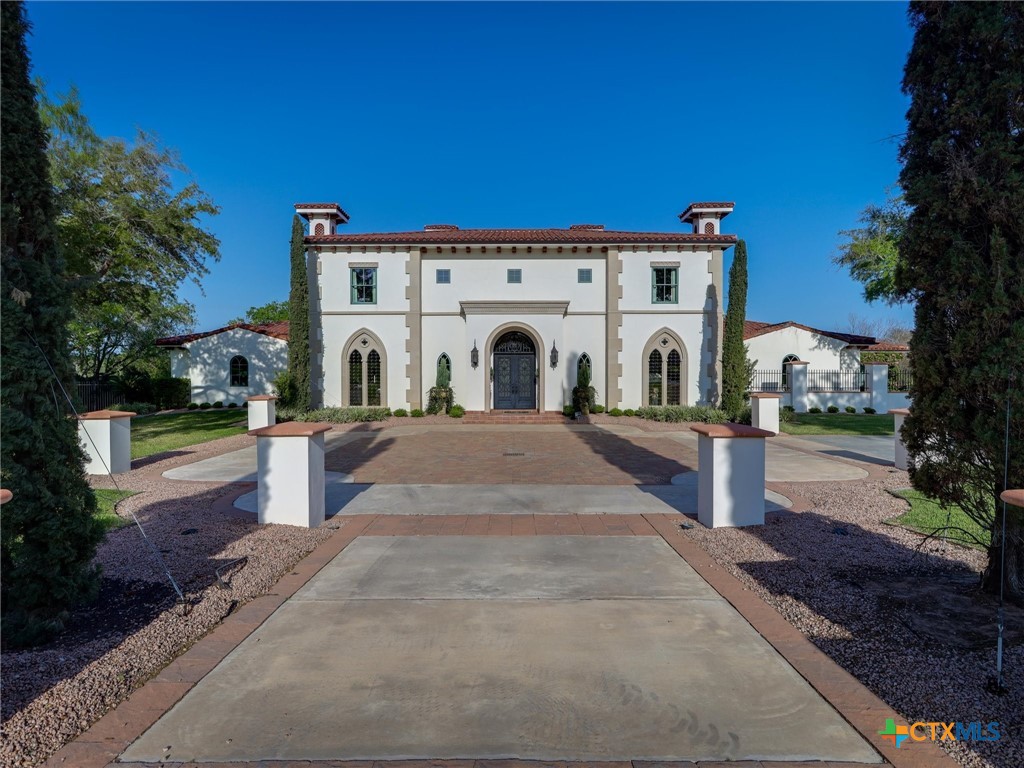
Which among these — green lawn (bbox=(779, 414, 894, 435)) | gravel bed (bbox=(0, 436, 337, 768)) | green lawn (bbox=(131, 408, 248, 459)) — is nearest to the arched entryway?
green lawn (bbox=(779, 414, 894, 435))

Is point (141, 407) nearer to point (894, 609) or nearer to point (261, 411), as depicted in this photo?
point (261, 411)

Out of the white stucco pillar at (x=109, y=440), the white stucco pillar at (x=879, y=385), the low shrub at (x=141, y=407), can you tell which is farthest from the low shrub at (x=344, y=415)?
the white stucco pillar at (x=879, y=385)

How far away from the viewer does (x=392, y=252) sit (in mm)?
24047

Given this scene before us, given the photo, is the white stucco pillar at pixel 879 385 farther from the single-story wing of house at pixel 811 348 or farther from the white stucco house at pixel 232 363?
the white stucco house at pixel 232 363

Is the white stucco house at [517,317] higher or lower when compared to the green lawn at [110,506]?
higher

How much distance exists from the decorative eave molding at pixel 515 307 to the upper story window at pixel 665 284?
4.01 m

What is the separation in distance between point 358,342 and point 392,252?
13.9 feet

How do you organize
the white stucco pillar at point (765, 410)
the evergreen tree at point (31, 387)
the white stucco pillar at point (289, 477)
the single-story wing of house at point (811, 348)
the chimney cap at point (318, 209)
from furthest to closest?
the single-story wing of house at point (811, 348)
the chimney cap at point (318, 209)
the white stucco pillar at point (765, 410)
the white stucco pillar at point (289, 477)
the evergreen tree at point (31, 387)

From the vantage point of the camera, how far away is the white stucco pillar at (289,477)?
7.25 metres

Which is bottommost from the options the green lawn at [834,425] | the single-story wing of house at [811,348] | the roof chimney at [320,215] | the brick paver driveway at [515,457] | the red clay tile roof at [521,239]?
the brick paver driveway at [515,457]

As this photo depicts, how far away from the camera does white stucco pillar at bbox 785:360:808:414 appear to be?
1133 inches

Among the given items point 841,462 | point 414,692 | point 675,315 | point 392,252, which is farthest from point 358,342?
point 414,692

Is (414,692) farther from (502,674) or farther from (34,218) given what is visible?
(34,218)

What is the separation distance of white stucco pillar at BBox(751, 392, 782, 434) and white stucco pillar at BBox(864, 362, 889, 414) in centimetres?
1421
